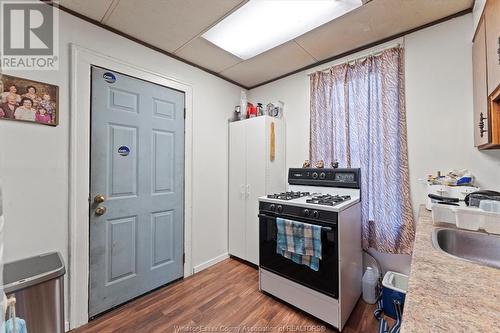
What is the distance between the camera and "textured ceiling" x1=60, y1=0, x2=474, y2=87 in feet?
5.21

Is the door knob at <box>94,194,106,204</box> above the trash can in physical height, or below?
above

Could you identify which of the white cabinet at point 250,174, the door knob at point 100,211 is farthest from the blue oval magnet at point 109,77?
the white cabinet at point 250,174

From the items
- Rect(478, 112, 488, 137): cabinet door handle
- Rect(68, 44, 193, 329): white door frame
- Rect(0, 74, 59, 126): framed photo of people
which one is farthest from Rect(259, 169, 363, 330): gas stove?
Rect(0, 74, 59, 126): framed photo of people

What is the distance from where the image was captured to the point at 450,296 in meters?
0.61

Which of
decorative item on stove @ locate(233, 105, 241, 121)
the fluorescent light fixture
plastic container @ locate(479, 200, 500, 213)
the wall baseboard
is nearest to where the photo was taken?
plastic container @ locate(479, 200, 500, 213)

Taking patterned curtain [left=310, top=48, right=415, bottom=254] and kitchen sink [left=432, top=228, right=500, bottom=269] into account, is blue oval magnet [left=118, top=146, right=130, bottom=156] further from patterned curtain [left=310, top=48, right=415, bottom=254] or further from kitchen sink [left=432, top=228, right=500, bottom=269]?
kitchen sink [left=432, top=228, right=500, bottom=269]

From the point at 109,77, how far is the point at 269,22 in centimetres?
145

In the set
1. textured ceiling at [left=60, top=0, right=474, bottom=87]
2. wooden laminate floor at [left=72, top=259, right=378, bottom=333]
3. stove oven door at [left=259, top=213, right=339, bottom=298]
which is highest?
textured ceiling at [left=60, top=0, right=474, bottom=87]

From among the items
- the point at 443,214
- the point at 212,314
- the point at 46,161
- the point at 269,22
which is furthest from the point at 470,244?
the point at 46,161

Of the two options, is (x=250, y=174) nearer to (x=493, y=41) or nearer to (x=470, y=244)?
(x=470, y=244)

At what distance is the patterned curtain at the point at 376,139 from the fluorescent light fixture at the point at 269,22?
694 mm

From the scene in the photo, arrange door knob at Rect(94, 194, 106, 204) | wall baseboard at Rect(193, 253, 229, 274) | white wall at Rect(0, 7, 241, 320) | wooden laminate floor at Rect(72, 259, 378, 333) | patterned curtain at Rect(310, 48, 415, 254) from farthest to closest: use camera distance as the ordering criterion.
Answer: wall baseboard at Rect(193, 253, 229, 274) → patterned curtain at Rect(310, 48, 415, 254) → door knob at Rect(94, 194, 106, 204) → wooden laminate floor at Rect(72, 259, 378, 333) → white wall at Rect(0, 7, 241, 320)

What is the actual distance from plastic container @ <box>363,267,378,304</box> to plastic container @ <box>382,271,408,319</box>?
129 mm

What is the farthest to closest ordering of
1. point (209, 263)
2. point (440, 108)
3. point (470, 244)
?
point (209, 263) → point (440, 108) → point (470, 244)
